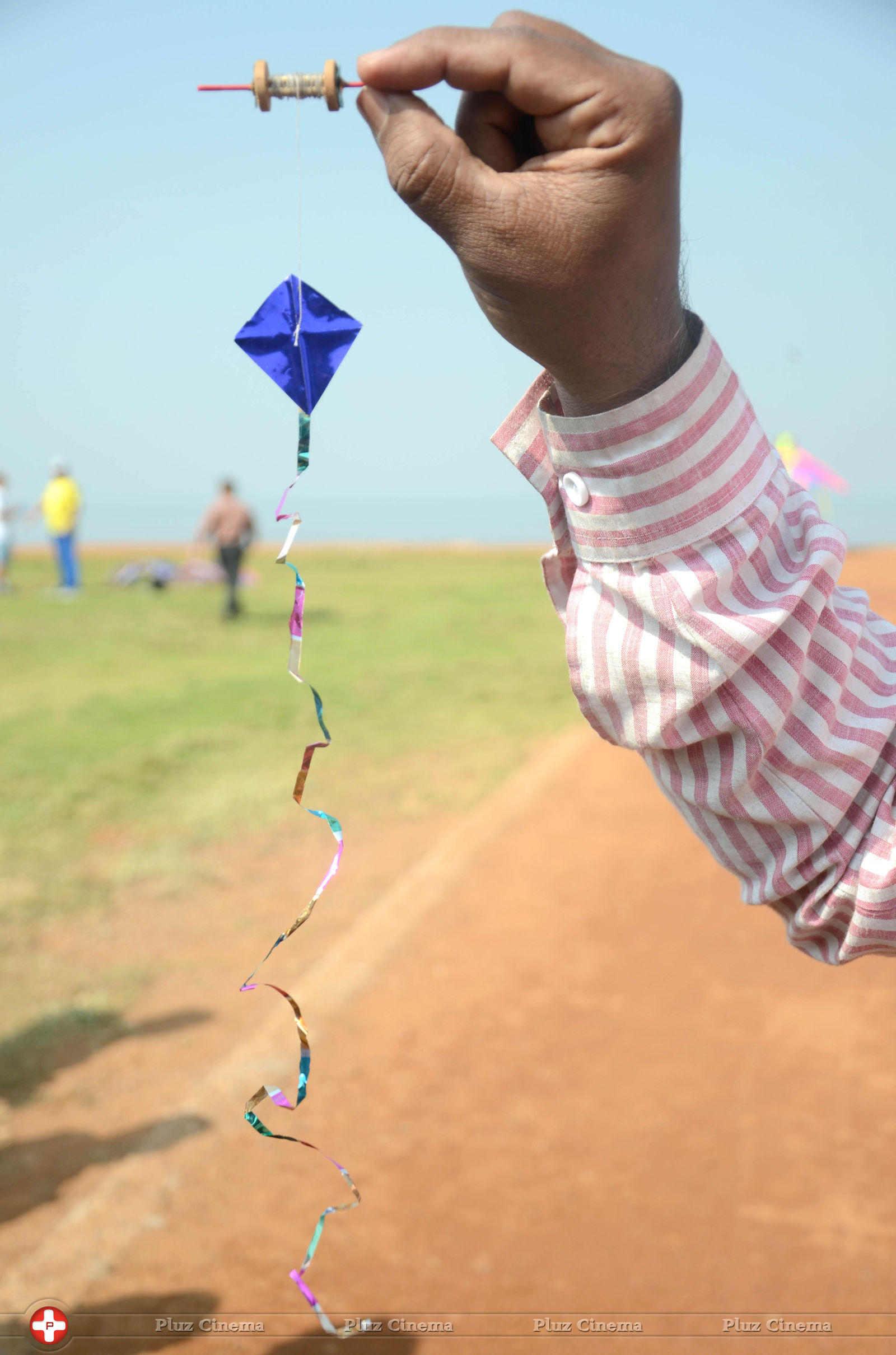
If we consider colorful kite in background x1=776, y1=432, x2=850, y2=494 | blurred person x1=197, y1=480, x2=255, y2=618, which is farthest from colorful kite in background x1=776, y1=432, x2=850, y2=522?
blurred person x1=197, y1=480, x2=255, y2=618

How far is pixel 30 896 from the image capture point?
19.0 feet

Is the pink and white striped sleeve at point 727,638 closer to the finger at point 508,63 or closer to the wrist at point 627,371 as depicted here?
the wrist at point 627,371

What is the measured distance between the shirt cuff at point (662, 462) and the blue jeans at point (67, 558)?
16016mm

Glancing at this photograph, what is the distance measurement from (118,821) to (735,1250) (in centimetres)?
511

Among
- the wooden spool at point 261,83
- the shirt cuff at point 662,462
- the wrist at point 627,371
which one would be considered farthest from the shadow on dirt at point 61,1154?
the wooden spool at point 261,83

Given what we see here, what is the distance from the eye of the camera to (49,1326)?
284 cm

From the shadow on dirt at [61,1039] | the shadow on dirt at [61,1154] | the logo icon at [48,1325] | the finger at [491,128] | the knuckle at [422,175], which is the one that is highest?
the finger at [491,128]

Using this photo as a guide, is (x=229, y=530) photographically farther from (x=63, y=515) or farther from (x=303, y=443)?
(x=303, y=443)

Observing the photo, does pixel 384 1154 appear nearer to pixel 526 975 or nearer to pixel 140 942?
pixel 526 975

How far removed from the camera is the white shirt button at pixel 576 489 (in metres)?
1.23

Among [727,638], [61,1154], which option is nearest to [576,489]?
[727,638]

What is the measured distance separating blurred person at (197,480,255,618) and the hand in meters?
13.5

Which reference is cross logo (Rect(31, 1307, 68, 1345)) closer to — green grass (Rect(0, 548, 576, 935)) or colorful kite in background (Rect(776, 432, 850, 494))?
green grass (Rect(0, 548, 576, 935))

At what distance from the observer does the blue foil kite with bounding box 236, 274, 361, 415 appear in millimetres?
1374
